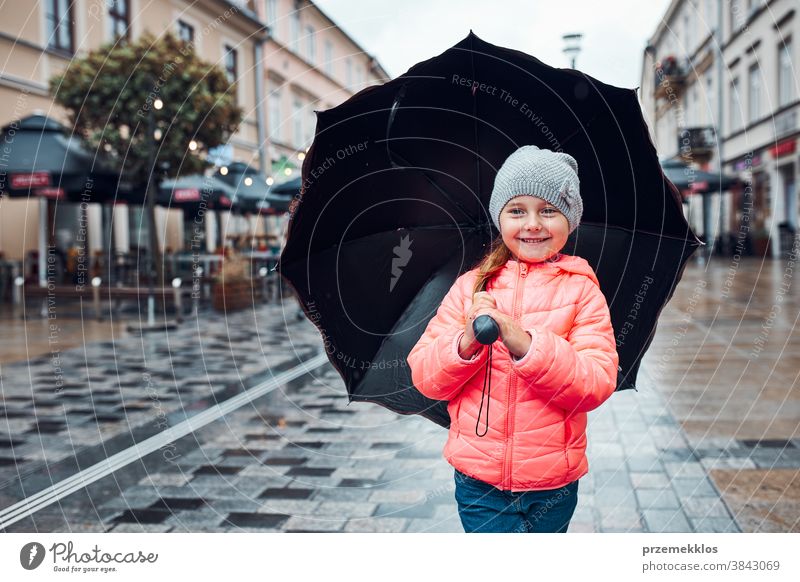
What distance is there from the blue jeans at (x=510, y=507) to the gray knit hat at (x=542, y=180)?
0.61m

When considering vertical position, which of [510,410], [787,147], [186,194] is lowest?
[510,410]

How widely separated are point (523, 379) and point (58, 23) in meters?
15.6

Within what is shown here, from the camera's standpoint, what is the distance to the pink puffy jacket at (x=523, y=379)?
1634 millimetres

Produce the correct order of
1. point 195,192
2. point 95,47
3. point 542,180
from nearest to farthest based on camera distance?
point 542,180 < point 195,192 < point 95,47

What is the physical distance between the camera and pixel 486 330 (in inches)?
57.8

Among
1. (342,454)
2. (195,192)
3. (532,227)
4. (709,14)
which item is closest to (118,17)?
(195,192)

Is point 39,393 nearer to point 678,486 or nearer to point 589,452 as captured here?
point 589,452

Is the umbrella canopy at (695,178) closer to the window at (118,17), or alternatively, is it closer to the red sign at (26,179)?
the red sign at (26,179)

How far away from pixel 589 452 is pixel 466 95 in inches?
112

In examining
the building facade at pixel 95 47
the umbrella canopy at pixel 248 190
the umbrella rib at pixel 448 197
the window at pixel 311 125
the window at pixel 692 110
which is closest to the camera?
the umbrella rib at pixel 448 197

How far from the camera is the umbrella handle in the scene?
147 centimetres

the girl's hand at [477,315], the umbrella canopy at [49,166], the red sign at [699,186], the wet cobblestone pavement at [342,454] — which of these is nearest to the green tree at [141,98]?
the umbrella canopy at [49,166]

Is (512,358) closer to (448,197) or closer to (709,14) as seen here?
(448,197)
